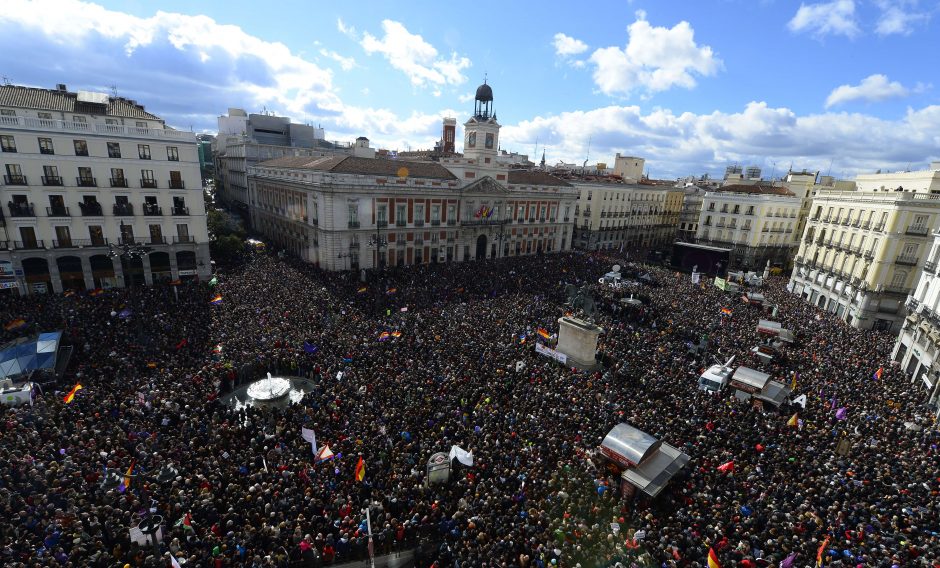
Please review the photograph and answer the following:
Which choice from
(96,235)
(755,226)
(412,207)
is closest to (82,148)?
(96,235)

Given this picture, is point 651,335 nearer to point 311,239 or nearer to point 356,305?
point 356,305

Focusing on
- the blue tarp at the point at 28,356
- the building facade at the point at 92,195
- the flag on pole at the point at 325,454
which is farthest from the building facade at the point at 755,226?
the blue tarp at the point at 28,356

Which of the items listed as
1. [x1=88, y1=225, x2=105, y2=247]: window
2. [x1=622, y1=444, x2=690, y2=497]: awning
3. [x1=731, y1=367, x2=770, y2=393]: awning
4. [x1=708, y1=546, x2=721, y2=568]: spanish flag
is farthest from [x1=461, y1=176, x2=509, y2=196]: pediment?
[x1=708, y1=546, x2=721, y2=568]: spanish flag

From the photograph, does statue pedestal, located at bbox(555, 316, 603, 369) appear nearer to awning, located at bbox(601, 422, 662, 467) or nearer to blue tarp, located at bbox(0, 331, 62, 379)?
awning, located at bbox(601, 422, 662, 467)

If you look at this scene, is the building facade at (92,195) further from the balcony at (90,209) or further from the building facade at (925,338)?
the building facade at (925,338)

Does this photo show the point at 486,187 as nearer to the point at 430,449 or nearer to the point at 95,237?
the point at 95,237

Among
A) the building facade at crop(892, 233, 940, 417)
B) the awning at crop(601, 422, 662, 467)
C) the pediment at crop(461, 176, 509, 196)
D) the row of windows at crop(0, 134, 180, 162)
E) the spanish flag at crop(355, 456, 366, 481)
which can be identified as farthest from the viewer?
the pediment at crop(461, 176, 509, 196)

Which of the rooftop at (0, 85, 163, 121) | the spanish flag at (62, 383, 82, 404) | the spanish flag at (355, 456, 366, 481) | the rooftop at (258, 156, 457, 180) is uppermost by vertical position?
the rooftop at (0, 85, 163, 121)
